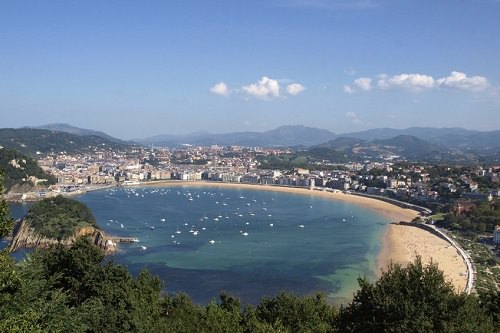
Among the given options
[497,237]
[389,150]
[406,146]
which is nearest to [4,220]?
[497,237]

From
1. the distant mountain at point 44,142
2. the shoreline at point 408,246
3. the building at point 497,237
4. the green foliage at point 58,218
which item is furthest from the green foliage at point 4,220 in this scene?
the distant mountain at point 44,142

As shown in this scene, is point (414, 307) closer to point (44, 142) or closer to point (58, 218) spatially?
point (58, 218)

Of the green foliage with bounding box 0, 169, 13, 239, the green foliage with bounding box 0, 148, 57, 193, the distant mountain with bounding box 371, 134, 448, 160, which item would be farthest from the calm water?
the distant mountain with bounding box 371, 134, 448, 160

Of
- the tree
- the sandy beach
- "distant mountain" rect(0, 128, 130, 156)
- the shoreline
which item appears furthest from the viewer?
"distant mountain" rect(0, 128, 130, 156)

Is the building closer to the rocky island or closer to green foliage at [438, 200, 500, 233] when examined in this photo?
green foliage at [438, 200, 500, 233]

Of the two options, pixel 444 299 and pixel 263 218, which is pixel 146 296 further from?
pixel 263 218

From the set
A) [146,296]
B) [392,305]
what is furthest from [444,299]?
[146,296]
